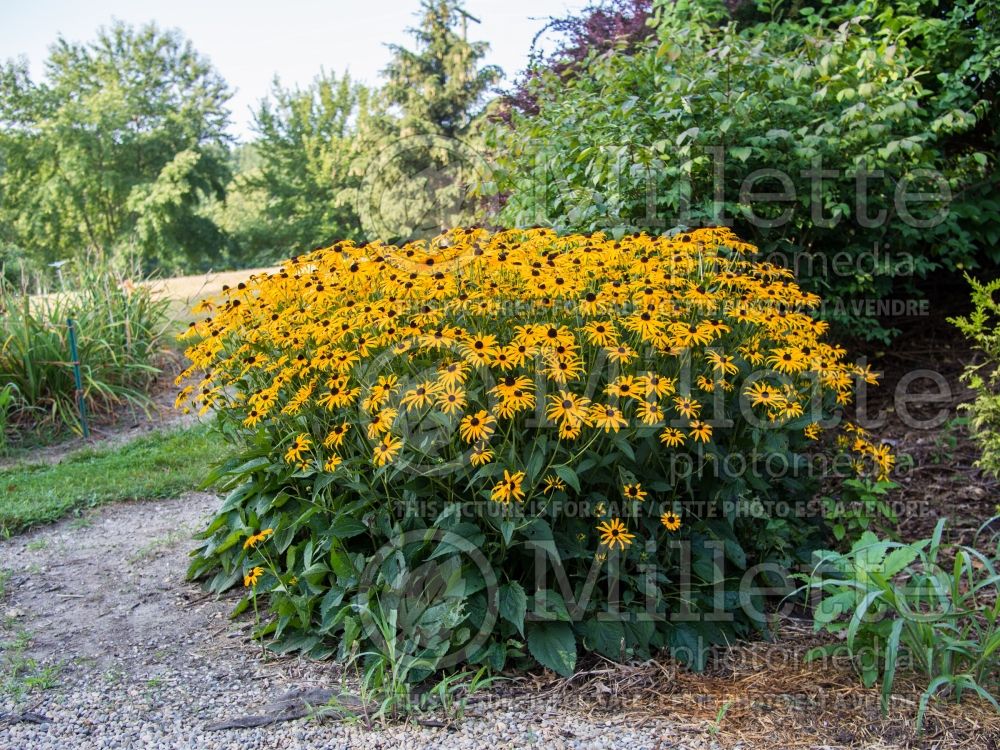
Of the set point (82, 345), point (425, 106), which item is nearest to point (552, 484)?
point (82, 345)

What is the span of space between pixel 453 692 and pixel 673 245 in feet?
5.54

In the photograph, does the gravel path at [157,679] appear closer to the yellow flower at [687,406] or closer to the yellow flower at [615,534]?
the yellow flower at [615,534]

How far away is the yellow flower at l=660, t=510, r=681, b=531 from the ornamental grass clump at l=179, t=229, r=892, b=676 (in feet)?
0.04

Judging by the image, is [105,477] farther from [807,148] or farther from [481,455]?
[807,148]

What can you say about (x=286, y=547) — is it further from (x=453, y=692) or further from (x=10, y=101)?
(x=10, y=101)

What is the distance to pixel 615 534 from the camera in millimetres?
2414

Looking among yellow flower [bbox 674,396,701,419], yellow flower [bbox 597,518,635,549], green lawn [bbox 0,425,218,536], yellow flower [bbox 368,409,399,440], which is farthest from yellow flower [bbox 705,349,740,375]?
green lawn [bbox 0,425,218,536]

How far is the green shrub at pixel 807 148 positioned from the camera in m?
3.92

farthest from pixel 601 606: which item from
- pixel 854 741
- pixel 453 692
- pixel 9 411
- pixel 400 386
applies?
pixel 9 411

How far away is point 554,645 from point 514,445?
0.63 m

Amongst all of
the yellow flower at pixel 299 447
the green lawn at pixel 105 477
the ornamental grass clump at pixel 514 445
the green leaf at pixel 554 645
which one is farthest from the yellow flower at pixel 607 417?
the green lawn at pixel 105 477

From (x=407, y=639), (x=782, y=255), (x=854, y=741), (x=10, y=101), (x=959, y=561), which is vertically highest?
(x=10, y=101)

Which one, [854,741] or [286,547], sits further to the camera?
[286,547]

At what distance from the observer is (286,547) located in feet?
9.27
